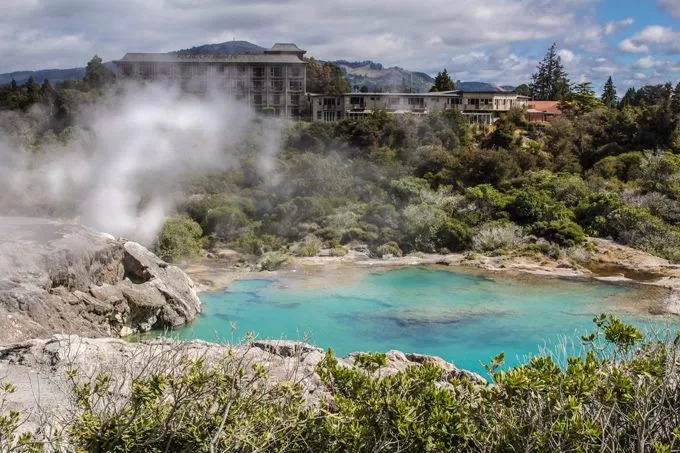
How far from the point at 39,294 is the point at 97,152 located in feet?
62.5

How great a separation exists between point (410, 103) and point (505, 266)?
26364 millimetres

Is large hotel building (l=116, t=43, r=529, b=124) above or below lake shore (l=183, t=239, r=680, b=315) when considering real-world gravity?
above

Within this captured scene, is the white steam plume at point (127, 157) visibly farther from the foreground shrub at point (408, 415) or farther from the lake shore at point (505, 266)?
the foreground shrub at point (408, 415)

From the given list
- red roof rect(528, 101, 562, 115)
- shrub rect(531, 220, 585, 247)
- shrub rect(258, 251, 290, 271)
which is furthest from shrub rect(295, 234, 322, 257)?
red roof rect(528, 101, 562, 115)

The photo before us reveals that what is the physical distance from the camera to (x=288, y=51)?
58.2m

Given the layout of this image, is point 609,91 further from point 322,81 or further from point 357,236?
point 357,236

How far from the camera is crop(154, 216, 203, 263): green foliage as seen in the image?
27.0m

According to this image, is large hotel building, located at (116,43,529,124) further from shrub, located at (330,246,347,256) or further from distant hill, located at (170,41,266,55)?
shrub, located at (330,246,347,256)

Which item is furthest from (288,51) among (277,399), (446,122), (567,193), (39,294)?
(277,399)

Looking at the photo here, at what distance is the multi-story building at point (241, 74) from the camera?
48406 mm

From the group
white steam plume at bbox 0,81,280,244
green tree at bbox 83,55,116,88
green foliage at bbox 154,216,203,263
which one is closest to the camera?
green foliage at bbox 154,216,203,263

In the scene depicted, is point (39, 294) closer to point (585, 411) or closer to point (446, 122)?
point (585, 411)

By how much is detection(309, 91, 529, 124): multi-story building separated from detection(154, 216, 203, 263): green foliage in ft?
76.4

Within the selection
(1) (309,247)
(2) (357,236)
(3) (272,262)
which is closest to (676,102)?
(2) (357,236)
